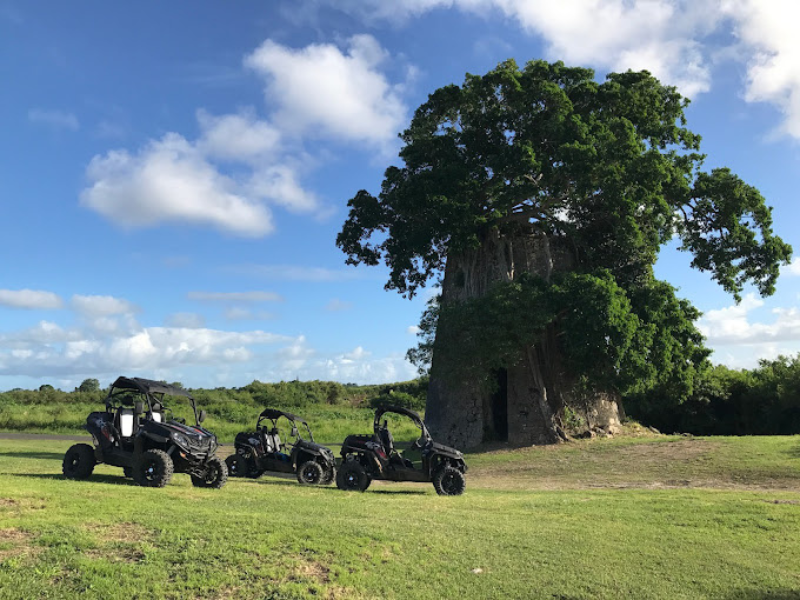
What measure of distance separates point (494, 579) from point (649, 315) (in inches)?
746

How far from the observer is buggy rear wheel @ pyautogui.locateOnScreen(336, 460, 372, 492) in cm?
1329

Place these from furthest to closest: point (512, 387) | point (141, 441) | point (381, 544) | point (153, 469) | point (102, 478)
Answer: point (512, 387) < point (102, 478) < point (141, 441) < point (153, 469) < point (381, 544)

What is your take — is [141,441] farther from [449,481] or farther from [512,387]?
[512,387]

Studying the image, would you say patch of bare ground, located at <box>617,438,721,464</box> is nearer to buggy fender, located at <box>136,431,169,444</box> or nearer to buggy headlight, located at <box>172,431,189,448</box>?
buggy headlight, located at <box>172,431,189,448</box>

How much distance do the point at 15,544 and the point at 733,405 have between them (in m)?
33.8

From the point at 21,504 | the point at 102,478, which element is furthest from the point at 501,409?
the point at 21,504

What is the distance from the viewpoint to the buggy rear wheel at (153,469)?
1104cm

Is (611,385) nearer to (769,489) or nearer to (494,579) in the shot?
(769,489)

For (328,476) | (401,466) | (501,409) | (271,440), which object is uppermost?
(501,409)

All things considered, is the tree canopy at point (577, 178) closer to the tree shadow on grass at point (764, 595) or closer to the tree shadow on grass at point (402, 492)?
the tree shadow on grass at point (402, 492)

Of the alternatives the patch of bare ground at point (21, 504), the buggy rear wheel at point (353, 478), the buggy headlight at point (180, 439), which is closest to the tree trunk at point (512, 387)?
the buggy rear wheel at point (353, 478)

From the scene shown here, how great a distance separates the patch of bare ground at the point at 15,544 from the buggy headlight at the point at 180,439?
495 centimetres

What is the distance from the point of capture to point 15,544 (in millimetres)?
6219

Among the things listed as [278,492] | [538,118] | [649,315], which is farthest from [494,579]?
[538,118]
